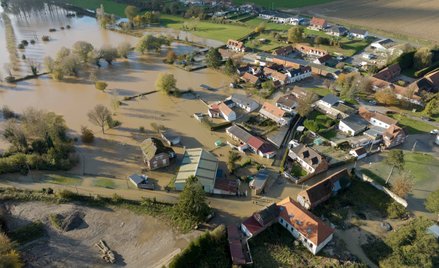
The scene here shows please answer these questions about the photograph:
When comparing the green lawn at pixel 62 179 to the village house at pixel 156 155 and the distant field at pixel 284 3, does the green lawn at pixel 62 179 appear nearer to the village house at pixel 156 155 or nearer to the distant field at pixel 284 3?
the village house at pixel 156 155

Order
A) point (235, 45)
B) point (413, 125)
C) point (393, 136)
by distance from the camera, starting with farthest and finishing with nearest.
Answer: point (235, 45), point (413, 125), point (393, 136)

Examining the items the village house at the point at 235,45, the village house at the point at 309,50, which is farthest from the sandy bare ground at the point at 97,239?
the village house at the point at 309,50

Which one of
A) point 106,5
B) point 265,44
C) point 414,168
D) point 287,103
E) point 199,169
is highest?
point 106,5

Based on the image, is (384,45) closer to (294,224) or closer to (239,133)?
(239,133)

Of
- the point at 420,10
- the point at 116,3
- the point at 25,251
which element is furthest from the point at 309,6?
the point at 25,251

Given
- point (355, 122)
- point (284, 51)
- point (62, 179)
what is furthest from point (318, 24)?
point (62, 179)

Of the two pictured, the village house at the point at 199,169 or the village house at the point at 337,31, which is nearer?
the village house at the point at 199,169

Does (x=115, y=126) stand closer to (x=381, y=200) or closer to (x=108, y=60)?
(x=108, y=60)
